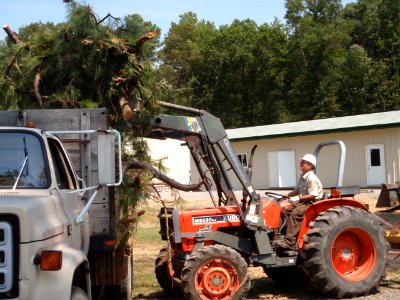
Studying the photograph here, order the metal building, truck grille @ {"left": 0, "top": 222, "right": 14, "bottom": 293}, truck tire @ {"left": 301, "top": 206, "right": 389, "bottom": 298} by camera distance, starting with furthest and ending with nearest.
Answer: the metal building, truck tire @ {"left": 301, "top": 206, "right": 389, "bottom": 298}, truck grille @ {"left": 0, "top": 222, "right": 14, "bottom": 293}

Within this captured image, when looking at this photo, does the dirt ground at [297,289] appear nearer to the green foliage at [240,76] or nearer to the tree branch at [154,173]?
the tree branch at [154,173]

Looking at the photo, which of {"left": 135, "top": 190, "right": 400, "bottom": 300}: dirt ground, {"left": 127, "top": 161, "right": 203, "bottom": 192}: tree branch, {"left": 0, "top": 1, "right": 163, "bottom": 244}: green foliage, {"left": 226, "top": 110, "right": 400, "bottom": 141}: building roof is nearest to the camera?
{"left": 0, "top": 1, "right": 163, "bottom": 244}: green foliage

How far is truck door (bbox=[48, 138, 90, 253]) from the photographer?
5.94m

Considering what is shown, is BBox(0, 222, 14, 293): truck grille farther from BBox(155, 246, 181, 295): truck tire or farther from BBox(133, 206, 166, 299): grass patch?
BBox(155, 246, 181, 295): truck tire

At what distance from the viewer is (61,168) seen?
6520 mm

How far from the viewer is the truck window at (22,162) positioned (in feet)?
18.7

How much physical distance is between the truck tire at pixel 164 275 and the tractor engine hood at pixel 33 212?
15.3 ft

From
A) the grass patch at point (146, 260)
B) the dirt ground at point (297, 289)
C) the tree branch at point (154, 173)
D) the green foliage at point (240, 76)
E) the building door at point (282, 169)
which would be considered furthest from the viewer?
the green foliage at point (240, 76)

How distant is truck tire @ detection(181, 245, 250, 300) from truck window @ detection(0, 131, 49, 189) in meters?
3.56

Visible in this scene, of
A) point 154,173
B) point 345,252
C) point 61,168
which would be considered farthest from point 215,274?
point 61,168

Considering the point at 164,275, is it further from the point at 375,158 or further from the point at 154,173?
the point at 375,158

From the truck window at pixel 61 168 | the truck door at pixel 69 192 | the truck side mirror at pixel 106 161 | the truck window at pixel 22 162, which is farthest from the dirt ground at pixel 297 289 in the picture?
the truck window at pixel 22 162

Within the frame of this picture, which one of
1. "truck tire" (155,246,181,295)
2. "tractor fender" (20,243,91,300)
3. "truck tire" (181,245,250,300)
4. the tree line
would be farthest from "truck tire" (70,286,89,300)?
the tree line

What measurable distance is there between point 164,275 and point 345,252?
2653mm
